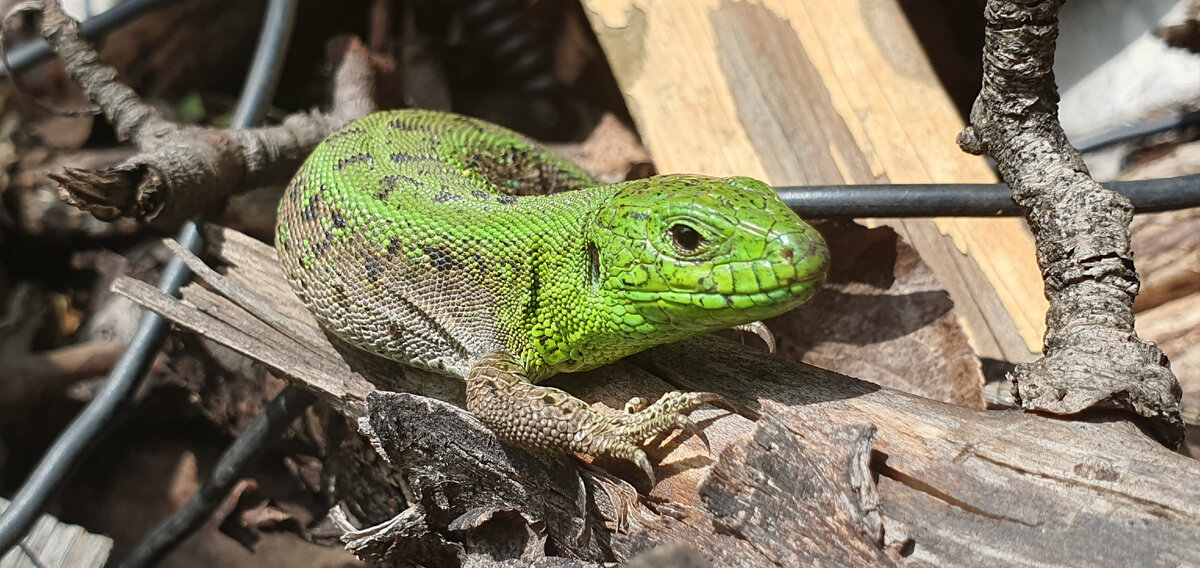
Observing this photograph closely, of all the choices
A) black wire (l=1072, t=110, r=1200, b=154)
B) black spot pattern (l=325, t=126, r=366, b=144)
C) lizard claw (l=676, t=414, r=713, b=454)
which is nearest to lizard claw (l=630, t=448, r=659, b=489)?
lizard claw (l=676, t=414, r=713, b=454)

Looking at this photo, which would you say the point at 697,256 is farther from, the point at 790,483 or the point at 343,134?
the point at 343,134

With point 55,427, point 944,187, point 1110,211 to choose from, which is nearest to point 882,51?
point 944,187

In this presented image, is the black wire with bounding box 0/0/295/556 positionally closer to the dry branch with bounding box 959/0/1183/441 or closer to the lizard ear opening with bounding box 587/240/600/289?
the lizard ear opening with bounding box 587/240/600/289

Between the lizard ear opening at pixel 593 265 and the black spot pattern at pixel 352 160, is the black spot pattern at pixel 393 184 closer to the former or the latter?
the black spot pattern at pixel 352 160

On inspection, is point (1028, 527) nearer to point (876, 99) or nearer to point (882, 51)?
point (876, 99)

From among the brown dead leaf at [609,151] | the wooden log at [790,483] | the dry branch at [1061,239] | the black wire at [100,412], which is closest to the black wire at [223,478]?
the black wire at [100,412]

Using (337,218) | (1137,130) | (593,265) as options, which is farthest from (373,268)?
(1137,130)
